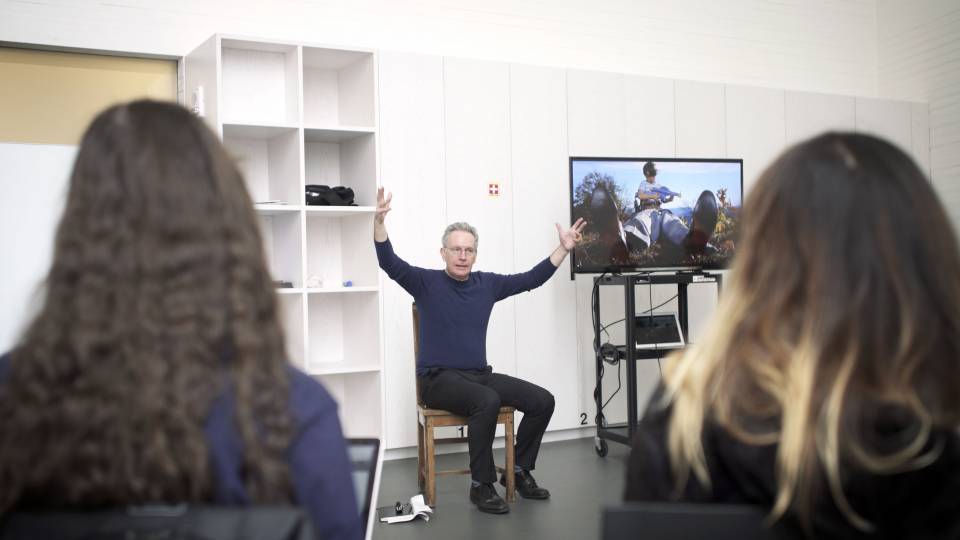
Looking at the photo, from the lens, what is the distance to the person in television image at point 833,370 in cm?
101

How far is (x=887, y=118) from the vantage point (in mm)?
7199

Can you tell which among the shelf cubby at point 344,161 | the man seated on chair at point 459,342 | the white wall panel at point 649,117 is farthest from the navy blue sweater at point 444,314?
the white wall panel at point 649,117

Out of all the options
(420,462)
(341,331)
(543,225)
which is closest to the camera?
(420,462)

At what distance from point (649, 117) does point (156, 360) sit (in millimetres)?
5407

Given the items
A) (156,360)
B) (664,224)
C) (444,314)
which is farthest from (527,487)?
(156,360)

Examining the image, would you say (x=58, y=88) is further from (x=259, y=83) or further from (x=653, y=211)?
(x=653, y=211)

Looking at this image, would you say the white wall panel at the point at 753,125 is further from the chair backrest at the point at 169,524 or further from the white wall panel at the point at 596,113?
the chair backrest at the point at 169,524

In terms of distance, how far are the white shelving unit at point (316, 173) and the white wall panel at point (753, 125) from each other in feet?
9.43

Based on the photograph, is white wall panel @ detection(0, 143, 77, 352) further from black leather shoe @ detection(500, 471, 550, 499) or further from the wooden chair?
black leather shoe @ detection(500, 471, 550, 499)

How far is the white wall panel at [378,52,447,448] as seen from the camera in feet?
16.9

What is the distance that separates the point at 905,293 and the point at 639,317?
13.2 feet

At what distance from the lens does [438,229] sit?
5305mm

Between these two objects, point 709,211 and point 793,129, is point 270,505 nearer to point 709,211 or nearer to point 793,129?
point 709,211

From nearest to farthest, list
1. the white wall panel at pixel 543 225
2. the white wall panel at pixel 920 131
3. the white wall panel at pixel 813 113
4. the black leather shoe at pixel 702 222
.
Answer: the black leather shoe at pixel 702 222 → the white wall panel at pixel 543 225 → the white wall panel at pixel 813 113 → the white wall panel at pixel 920 131
